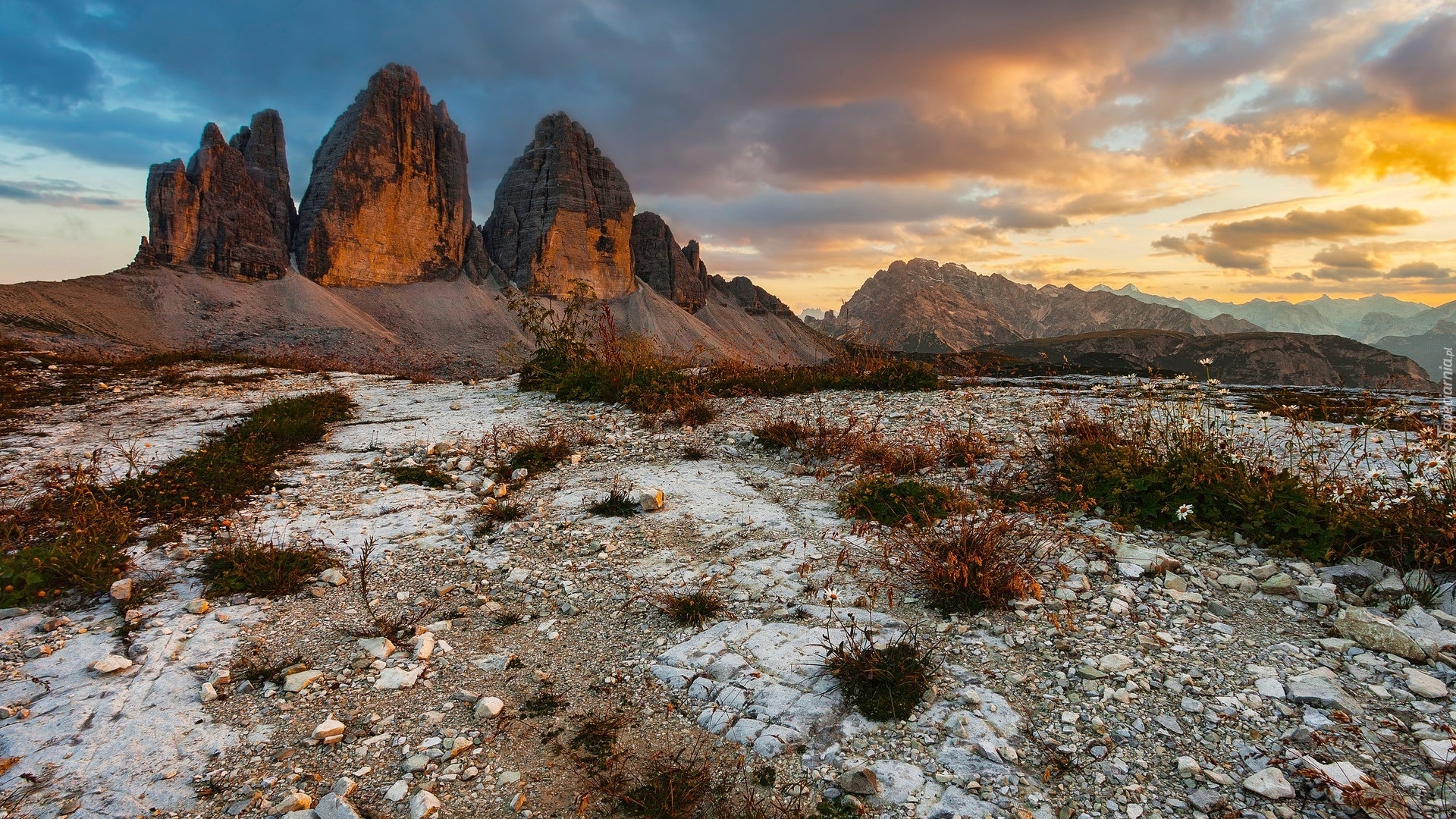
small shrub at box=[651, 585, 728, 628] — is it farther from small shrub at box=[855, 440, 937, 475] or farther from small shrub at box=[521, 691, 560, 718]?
small shrub at box=[855, 440, 937, 475]

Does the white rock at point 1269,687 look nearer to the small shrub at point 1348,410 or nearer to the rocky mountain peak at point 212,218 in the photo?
the small shrub at point 1348,410

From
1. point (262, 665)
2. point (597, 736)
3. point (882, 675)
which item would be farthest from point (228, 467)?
point (882, 675)

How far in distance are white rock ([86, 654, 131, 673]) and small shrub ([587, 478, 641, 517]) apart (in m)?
4.14

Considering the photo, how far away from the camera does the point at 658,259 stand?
628 ft

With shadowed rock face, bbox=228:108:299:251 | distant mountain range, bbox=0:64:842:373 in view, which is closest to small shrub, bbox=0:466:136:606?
distant mountain range, bbox=0:64:842:373

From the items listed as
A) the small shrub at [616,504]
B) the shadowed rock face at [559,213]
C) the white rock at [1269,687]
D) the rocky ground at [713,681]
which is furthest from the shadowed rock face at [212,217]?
the white rock at [1269,687]

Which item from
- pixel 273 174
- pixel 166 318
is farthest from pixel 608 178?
pixel 166 318

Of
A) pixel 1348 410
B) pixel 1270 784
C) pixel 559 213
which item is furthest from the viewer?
pixel 559 213

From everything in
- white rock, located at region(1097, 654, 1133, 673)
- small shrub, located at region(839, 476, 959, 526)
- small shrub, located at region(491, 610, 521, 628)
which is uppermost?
small shrub, located at region(839, 476, 959, 526)

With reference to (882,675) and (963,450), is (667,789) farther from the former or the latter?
(963,450)

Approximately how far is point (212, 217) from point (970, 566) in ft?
466

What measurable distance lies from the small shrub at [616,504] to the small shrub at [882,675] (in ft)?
12.0

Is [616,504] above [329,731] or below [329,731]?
above

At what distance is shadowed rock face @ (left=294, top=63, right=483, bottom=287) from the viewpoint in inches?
4788
